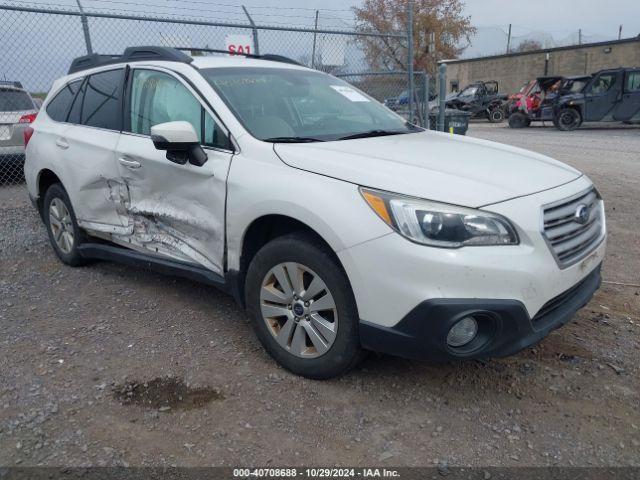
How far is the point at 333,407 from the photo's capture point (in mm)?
2785

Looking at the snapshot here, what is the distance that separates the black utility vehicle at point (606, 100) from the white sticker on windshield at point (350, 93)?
17.4 metres

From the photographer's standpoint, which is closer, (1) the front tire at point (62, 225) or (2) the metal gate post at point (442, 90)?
(1) the front tire at point (62, 225)

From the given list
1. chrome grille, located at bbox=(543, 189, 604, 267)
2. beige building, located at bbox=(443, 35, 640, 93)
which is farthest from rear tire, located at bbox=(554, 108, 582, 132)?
chrome grille, located at bbox=(543, 189, 604, 267)

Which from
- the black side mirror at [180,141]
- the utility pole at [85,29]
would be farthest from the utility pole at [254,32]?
the black side mirror at [180,141]

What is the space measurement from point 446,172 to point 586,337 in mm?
1570

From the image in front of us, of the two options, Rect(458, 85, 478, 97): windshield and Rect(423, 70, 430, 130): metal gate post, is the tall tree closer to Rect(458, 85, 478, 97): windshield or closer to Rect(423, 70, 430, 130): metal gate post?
Rect(458, 85, 478, 97): windshield

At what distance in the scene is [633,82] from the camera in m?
18.3

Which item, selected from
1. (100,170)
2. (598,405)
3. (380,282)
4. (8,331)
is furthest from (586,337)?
(8,331)

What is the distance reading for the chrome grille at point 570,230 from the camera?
103 inches

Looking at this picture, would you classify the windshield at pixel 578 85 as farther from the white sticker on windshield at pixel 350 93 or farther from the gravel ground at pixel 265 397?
the white sticker on windshield at pixel 350 93

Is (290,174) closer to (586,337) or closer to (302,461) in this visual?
(302,461)

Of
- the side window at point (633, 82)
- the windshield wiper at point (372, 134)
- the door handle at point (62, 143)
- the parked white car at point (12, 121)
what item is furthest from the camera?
the side window at point (633, 82)

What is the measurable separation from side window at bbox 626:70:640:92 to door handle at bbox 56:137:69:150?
18766 millimetres

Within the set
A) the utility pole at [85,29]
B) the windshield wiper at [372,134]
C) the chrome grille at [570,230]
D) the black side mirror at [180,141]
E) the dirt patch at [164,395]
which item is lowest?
the dirt patch at [164,395]
